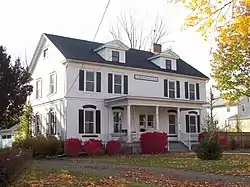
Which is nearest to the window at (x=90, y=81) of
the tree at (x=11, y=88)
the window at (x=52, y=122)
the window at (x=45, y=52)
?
the window at (x=52, y=122)

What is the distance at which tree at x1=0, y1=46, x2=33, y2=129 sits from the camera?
19.0 m

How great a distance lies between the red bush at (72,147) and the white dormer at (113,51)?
7.39m

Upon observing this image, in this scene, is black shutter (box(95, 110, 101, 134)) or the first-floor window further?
the first-floor window

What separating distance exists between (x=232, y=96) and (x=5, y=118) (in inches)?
677

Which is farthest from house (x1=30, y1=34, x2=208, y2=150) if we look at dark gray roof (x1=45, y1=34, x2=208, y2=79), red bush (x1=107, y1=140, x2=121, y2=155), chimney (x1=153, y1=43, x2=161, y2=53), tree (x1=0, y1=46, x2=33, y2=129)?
tree (x1=0, y1=46, x2=33, y2=129)

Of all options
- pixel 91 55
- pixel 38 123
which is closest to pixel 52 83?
pixel 91 55

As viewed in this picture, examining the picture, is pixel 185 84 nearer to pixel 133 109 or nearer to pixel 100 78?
pixel 133 109

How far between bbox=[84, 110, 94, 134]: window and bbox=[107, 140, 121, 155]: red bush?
1.77m

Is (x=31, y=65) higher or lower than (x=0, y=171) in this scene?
higher

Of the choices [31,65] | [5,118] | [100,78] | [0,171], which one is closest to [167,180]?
[0,171]

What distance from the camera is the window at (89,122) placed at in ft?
88.0

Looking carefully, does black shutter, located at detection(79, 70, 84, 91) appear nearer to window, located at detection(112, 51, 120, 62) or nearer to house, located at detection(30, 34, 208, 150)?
house, located at detection(30, 34, 208, 150)

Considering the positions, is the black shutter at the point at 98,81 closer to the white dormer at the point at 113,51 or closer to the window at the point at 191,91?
the white dormer at the point at 113,51

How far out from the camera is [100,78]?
27.8 metres
